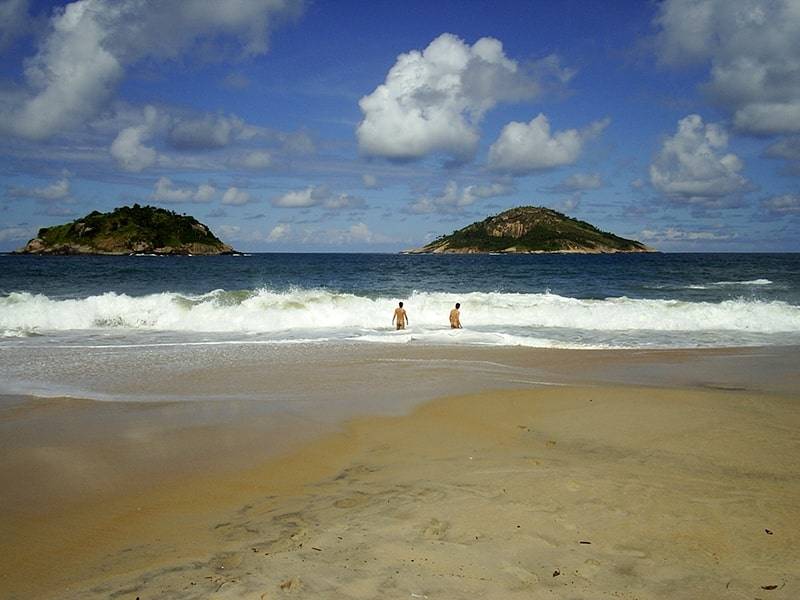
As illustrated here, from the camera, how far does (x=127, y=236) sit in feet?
420

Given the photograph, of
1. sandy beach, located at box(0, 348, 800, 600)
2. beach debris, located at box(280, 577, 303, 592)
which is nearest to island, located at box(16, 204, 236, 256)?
sandy beach, located at box(0, 348, 800, 600)

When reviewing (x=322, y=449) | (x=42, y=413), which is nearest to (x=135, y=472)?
(x=322, y=449)

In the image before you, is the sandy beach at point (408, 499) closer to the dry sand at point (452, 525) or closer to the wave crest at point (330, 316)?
the dry sand at point (452, 525)

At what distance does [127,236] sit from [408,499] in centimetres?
13835

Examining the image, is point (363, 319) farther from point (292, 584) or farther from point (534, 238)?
point (534, 238)

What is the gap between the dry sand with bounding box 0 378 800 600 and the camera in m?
3.98

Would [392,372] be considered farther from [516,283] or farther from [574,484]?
[516,283]

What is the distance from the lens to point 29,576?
4219mm

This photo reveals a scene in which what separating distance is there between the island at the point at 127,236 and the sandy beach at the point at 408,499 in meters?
129

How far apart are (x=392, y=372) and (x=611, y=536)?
8.25 m

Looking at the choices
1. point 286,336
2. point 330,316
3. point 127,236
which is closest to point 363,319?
point 330,316

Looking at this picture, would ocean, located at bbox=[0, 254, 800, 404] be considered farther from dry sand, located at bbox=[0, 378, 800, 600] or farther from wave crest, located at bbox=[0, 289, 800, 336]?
dry sand, located at bbox=[0, 378, 800, 600]

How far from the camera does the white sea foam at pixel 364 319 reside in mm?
19891

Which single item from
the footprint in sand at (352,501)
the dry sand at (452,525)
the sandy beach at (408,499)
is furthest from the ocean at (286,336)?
the footprint in sand at (352,501)
